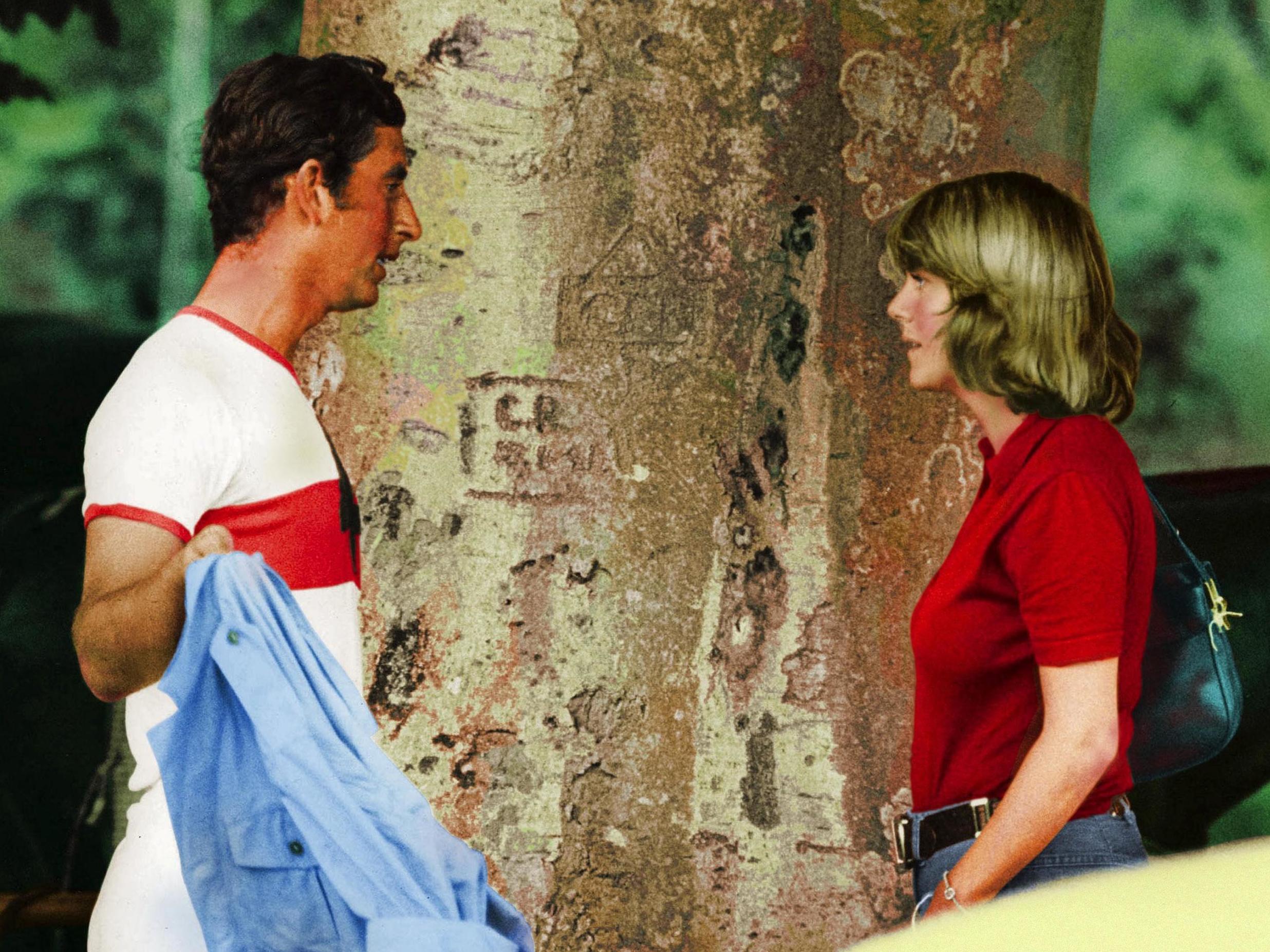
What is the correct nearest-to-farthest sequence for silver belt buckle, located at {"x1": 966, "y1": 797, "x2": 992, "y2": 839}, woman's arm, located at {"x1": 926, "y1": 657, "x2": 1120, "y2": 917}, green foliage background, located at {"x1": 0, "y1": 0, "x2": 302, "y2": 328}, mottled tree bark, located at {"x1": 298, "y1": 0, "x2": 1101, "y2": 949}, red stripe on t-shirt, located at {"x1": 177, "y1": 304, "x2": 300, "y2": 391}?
woman's arm, located at {"x1": 926, "y1": 657, "x2": 1120, "y2": 917} → silver belt buckle, located at {"x1": 966, "y1": 797, "x2": 992, "y2": 839} → red stripe on t-shirt, located at {"x1": 177, "y1": 304, "x2": 300, "y2": 391} → green foliage background, located at {"x1": 0, "y1": 0, "x2": 302, "y2": 328} → mottled tree bark, located at {"x1": 298, "y1": 0, "x2": 1101, "y2": 949}

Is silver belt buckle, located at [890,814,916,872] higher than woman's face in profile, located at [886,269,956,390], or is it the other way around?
woman's face in profile, located at [886,269,956,390]

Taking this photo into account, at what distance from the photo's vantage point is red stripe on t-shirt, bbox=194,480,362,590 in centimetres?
197

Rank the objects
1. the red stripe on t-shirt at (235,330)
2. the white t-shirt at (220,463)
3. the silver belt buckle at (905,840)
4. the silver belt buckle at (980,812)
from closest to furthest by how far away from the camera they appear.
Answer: the silver belt buckle at (980,812) → the silver belt buckle at (905,840) → the white t-shirt at (220,463) → the red stripe on t-shirt at (235,330)

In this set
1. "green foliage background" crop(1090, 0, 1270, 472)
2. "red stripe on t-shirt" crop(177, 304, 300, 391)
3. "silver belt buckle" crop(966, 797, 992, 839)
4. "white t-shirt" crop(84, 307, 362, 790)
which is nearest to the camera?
"silver belt buckle" crop(966, 797, 992, 839)

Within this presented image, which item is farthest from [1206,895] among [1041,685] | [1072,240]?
[1072,240]

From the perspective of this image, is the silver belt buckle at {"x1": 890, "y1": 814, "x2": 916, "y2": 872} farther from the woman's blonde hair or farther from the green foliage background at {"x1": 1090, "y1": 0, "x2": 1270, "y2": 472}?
the green foliage background at {"x1": 1090, "y1": 0, "x2": 1270, "y2": 472}

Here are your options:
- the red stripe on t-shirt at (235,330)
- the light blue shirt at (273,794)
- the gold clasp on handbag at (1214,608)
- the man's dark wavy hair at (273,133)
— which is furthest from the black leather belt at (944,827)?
the man's dark wavy hair at (273,133)

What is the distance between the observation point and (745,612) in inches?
97.8

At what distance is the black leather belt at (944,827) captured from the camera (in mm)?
1734

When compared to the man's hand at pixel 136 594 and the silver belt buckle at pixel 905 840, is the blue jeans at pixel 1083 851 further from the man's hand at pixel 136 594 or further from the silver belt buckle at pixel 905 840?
the man's hand at pixel 136 594

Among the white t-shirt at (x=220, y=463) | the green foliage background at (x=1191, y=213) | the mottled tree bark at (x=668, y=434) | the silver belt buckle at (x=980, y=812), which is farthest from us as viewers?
the green foliage background at (x=1191, y=213)

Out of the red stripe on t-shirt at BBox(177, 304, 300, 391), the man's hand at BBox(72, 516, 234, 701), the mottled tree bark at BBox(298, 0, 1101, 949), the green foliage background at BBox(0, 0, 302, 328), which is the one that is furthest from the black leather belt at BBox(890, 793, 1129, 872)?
the green foliage background at BBox(0, 0, 302, 328)

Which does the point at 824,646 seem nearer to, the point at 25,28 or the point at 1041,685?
the point at 1041,685

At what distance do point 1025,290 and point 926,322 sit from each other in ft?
0.66
